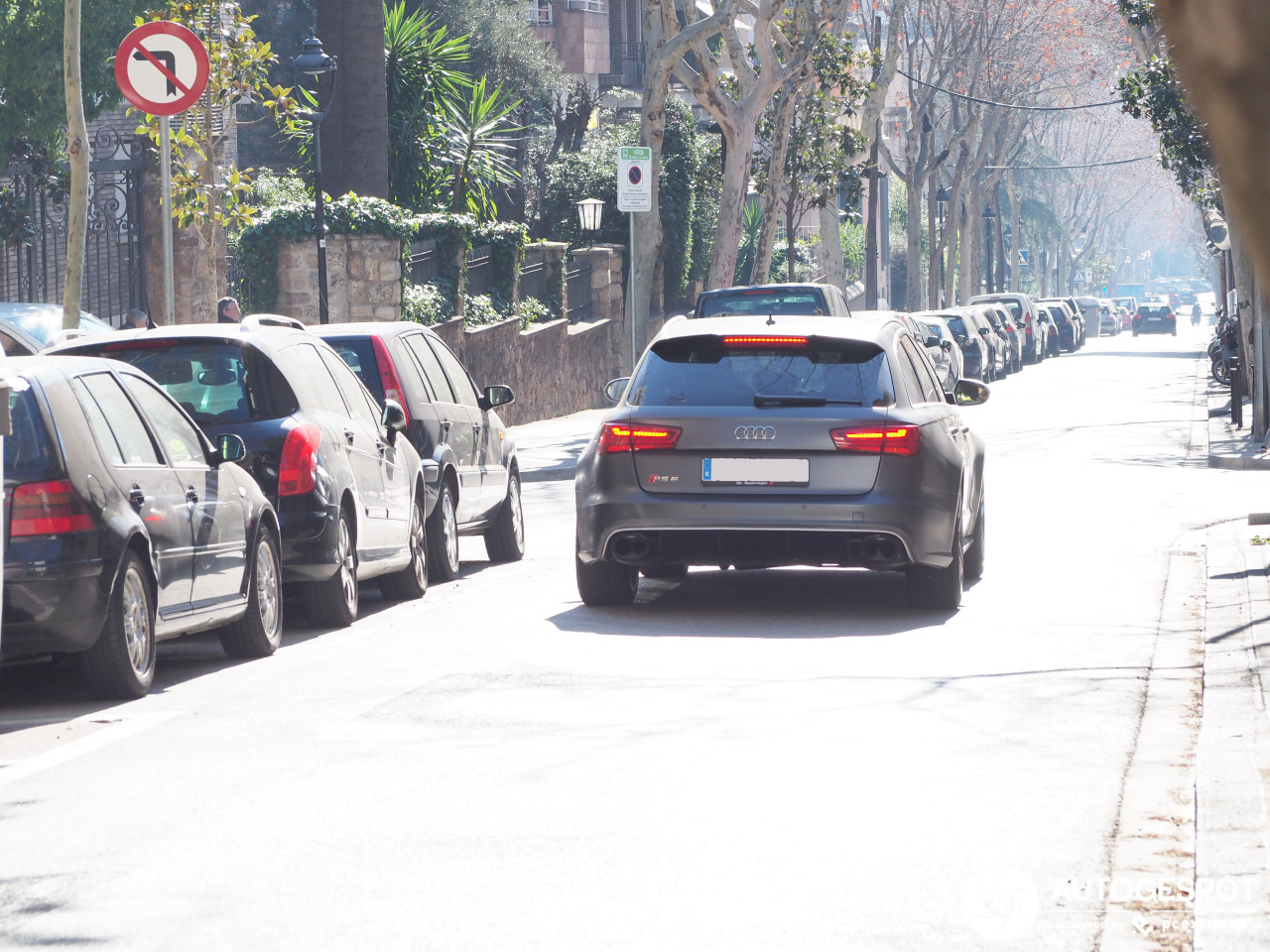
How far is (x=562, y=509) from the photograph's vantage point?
1777 centimetres

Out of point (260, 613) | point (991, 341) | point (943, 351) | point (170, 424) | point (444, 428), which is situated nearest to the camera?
point (170, 424)

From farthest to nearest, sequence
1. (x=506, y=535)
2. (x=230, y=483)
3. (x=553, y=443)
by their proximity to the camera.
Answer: (x=553, y=443) < (x=506, y=535) < (x=230, y=483)

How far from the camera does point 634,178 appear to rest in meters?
26.6

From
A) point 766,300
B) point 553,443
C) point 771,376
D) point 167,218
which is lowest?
point 553,443

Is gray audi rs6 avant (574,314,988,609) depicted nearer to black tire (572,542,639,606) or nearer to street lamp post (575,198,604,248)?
black tire (572,542,639,606)

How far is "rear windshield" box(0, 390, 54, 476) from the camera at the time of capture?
748cm

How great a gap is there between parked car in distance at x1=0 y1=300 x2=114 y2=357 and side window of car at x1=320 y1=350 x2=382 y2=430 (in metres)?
6.94

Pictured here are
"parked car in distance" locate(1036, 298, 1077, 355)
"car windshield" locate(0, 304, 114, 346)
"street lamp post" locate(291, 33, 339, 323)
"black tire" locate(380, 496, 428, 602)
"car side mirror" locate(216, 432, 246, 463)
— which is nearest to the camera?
"car side mirror" locate(216, 432, 246, 463)

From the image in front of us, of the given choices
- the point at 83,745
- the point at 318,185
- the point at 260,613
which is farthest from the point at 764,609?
the point at 318,185

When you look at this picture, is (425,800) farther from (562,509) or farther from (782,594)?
(562,509)

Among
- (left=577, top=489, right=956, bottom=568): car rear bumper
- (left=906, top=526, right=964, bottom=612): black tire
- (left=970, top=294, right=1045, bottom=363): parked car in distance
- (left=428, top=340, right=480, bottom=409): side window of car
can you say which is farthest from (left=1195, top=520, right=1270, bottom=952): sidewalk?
(left=970, top=294, right=1045, bottom=363): parked car in distance

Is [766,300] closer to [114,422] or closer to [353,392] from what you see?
[353,392]

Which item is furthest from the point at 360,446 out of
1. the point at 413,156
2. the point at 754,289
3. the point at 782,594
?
the point at 413,156

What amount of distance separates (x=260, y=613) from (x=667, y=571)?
299 cm
